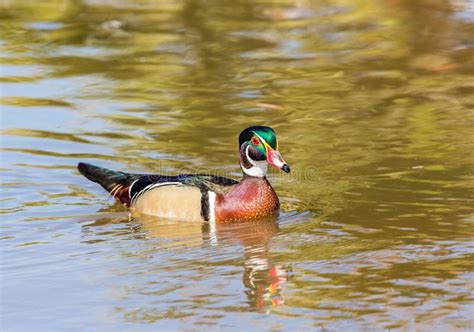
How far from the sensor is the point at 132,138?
13516 millimetres

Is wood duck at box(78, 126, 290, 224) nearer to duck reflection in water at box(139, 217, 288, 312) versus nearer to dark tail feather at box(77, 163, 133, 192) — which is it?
duck reflection in water at box(139, 217, 288, 312)

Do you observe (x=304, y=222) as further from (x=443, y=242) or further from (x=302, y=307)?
(x=302, y=307)

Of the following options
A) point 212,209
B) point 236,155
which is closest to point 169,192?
point 212,209

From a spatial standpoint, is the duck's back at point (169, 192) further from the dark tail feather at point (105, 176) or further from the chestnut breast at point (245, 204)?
the chestnut breast at point (245, 204)

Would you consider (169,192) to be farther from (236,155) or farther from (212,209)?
(236,155)

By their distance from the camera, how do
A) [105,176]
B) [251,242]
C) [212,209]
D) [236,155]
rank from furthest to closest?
[236,155]
[105,176]
[212,209]
[251,242]

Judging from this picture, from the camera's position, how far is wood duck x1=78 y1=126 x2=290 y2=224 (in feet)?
35.8

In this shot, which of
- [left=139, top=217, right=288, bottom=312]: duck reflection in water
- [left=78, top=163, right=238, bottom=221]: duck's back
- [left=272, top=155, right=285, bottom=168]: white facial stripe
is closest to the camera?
[left=139, top=217, right=288, bottom=312]: duck reflection in water

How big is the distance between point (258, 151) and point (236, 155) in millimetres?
1832

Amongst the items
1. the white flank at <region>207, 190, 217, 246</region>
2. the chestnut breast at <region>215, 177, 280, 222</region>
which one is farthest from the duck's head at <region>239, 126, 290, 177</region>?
the white flank at <region>207, 190, 217, 246</region>

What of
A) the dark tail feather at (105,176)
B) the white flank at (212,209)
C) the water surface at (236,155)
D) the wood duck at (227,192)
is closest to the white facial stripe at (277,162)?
the wood duck at (227,192)

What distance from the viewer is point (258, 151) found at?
10977 mm

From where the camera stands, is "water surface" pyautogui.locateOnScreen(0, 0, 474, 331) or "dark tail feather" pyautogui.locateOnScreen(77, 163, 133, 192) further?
"dark tail feather" pyautogui.locateOnScreen(77, 163, 133, 192)

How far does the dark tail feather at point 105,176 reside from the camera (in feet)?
38.7
